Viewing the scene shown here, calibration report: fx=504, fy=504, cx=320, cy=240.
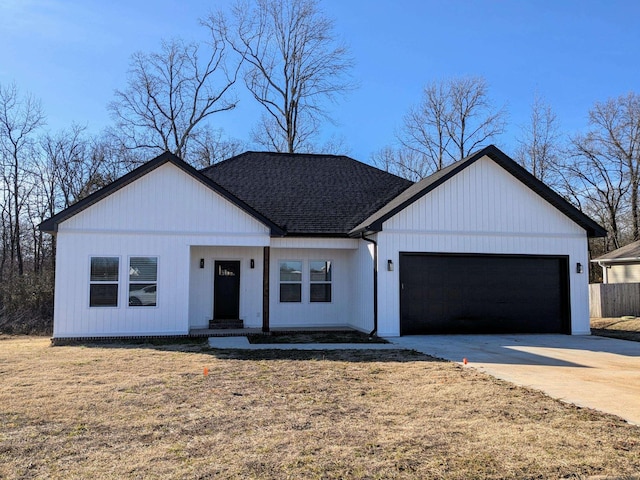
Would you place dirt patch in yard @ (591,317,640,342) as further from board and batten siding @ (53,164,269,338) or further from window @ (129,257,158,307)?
window @ (129,257,158,307)

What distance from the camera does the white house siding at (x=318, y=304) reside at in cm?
1543

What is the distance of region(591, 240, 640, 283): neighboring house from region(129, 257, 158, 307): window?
21.9 meters

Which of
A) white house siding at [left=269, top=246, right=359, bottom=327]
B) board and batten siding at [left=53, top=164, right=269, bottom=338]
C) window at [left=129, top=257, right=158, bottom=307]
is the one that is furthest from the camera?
white house siding at [left=269, top=246, right=359, bottom=327]

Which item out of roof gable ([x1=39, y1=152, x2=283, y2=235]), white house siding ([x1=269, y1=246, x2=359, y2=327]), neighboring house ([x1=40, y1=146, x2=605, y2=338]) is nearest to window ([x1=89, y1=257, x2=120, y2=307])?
neighboring house ([x1=40, y1=146, x2=605, y2=338])

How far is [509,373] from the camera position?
8.65m

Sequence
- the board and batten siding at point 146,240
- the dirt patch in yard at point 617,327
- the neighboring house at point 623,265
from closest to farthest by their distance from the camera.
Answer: the board and batten siding at point 146,240, the dirt patch in yard at point 617,327, the neighboring house at point 623,265

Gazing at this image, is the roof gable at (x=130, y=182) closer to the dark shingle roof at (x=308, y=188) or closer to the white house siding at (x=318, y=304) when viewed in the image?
the dark shingle roof at (x=308, y=188)

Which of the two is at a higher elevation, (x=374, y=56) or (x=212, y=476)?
(x=374, y=56)

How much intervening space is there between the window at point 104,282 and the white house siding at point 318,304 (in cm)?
449

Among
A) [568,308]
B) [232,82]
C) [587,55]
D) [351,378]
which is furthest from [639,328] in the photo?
[232,82]

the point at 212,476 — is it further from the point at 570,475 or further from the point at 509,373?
the point at 509,373

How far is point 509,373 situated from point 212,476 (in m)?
6.11

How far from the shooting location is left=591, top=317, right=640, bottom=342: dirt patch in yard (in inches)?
594

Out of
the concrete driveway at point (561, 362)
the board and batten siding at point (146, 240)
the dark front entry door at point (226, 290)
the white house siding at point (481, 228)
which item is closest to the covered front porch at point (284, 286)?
the dark front entry door at point (226, 290)
